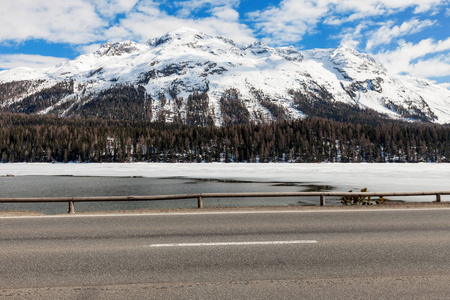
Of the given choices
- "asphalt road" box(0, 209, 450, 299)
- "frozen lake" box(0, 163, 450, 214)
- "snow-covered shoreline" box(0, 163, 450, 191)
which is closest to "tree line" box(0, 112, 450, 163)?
"snow-covered shoreline" box(0, 163, 450, 191)

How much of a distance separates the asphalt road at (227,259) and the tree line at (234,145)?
12112cm

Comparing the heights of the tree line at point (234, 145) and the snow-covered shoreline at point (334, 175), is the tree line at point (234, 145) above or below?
above

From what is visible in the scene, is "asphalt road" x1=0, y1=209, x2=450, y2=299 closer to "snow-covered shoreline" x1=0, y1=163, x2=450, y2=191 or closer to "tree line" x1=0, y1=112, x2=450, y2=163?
"snow-covered shoreline" x1=0, y1=163, x2=450, y2=191

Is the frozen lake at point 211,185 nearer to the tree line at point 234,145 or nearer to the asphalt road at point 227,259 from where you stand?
the asphalt road at point 227,259

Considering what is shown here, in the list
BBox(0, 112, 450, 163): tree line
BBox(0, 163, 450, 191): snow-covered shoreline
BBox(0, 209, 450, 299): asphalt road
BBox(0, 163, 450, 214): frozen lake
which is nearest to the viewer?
BBox(0, 209, 450, 299): asphalt road

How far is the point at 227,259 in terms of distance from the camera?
23.7 ft

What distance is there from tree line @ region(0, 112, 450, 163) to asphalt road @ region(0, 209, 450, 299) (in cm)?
12112

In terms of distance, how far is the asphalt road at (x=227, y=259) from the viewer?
5578mm

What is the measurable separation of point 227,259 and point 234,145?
134m

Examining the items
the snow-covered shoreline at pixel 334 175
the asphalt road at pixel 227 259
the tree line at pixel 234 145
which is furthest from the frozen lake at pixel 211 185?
the tree line at pixel 234 145

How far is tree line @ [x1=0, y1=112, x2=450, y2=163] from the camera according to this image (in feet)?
441

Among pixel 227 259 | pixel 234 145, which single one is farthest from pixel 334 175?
pixel 234 145

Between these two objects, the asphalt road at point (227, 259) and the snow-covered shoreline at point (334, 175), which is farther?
the snow-covered shoreline at point (334, 175)

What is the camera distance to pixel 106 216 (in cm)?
1299
